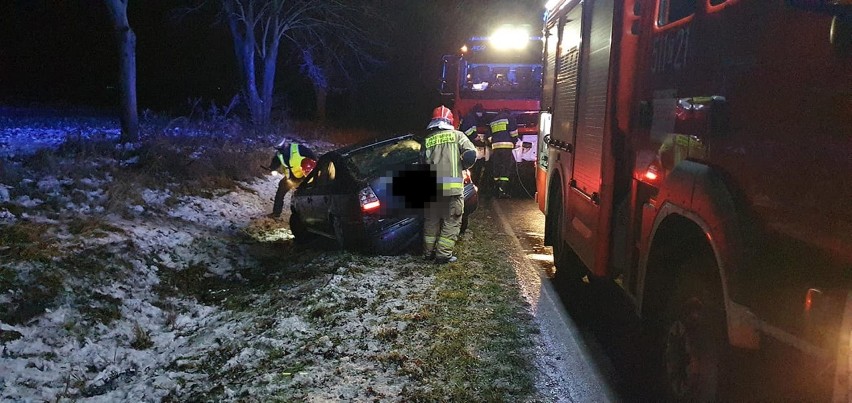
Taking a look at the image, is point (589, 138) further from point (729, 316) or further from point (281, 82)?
point (281, 82)

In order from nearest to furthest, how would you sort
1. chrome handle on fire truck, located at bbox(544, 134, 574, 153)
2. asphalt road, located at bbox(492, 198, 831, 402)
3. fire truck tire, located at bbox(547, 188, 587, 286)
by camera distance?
1. asphalt road, located at bbox(492, 198, 831, 402)
2. chrome handle on fire truck, located at bbox(544, 134, 574, 153)
3. fire truck tire, located at bbox(547, 188, 587, 286)

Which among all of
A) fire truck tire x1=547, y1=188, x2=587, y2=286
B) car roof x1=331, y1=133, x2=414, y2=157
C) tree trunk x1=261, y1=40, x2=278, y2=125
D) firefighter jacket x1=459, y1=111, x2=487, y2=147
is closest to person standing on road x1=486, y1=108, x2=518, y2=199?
firefighter jacket x1=459, y1=111, x2=487, y2=147

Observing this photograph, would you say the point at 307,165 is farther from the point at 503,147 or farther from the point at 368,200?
the point at 503,147

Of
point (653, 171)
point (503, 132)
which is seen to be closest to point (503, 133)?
point (503, 132)

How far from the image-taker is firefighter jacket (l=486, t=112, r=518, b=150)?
12.0 m

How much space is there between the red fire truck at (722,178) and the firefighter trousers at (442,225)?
86.9 inches

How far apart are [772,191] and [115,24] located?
12.8 m

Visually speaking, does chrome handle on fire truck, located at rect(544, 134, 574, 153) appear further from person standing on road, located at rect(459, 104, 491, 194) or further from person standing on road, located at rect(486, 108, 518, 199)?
person standing on road, located at rect(459, 104, 491, 194)

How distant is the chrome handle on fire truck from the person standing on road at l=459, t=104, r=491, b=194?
5.02m

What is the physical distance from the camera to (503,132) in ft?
39.5

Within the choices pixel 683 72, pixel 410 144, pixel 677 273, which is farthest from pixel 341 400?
pixel 410 144

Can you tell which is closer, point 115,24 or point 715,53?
point 715,53

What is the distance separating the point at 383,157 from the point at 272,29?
19257 millimetres

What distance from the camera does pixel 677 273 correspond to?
11.2ft
